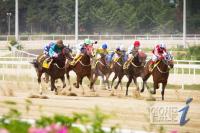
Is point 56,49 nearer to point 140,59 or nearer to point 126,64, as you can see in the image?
point 126,64

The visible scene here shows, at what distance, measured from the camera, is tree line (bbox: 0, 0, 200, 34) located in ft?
289

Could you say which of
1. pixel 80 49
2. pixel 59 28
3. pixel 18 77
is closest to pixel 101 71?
pixel 80 49

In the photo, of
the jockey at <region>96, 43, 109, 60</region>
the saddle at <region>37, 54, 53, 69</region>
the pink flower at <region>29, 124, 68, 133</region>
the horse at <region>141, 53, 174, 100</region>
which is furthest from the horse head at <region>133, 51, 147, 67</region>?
the pink flower at <region>29, 124, 68, 133</region>

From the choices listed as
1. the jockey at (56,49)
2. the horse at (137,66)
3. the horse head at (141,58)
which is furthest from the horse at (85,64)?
the horse head at (141,58)

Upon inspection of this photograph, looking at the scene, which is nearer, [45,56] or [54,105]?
[54,105]

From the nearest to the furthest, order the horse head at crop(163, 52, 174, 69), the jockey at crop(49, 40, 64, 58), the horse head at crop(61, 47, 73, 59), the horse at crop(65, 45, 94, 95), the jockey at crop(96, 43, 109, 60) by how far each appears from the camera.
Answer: the horse head at crop(163, 52, 174, 69)
the jockey at crop(49, 40, 64, 58)
the horse head at crop(61, 47, 73, 59)
the horse at crop(65, 45, 94, 95)
the jockey at crop(96, 43, 109, 60)

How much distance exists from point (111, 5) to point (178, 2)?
1239cm

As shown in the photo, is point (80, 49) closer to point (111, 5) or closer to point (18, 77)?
point (18, 77)

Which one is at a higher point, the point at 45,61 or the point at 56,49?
the point at 56,49

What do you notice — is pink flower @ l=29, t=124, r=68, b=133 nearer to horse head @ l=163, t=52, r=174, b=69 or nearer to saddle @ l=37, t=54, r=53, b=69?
horse head @ l=163, t=52, r=174, b=69

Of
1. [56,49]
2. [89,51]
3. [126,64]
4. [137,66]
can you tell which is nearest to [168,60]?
[137,66]

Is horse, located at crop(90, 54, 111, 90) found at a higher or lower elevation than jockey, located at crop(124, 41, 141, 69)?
lower

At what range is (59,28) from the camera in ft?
317

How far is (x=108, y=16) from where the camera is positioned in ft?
289
